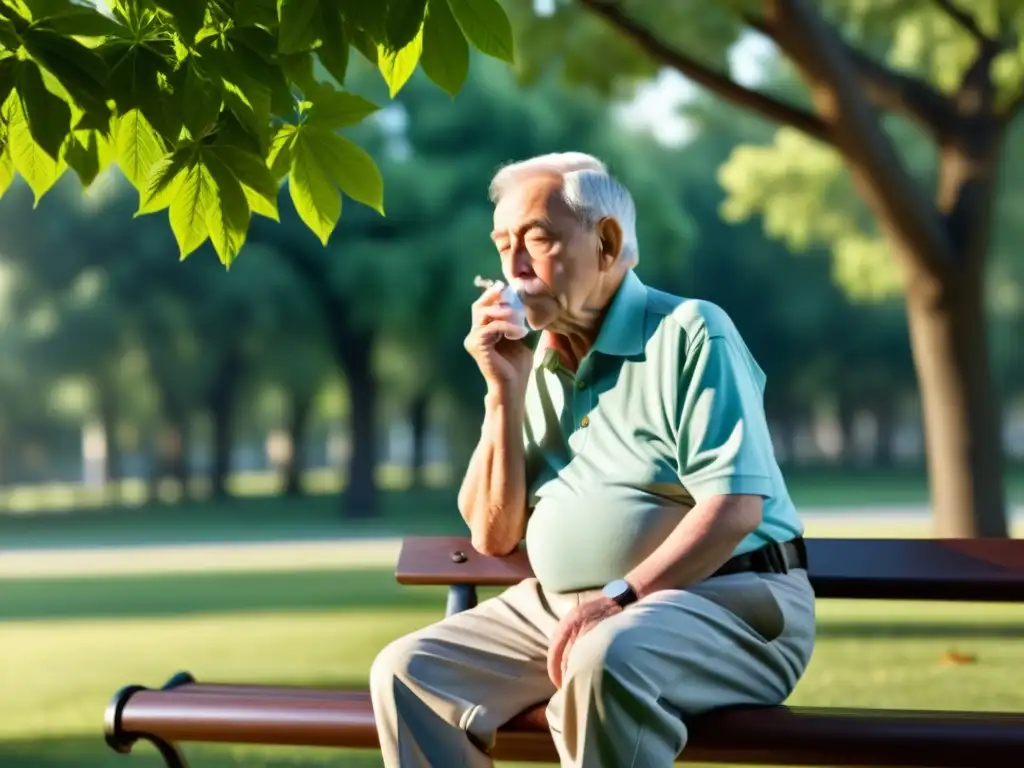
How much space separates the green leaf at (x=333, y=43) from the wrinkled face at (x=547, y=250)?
595mm

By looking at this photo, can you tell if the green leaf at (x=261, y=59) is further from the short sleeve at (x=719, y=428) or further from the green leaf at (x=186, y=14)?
the short sleeve at (x=719, y=428)

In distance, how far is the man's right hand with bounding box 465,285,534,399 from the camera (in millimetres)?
3510

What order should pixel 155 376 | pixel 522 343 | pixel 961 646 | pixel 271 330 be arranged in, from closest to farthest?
pixel 522 343, pixel 961 646, pixel 271 330, pixel 155 376

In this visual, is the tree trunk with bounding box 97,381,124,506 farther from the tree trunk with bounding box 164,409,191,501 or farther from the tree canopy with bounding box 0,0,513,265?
the tree canopy with bounding box 0,0,513,265

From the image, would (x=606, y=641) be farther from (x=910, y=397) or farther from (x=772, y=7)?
(x=910, y=397)

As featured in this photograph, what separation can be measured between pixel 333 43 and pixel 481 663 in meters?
1.32

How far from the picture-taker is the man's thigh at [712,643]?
10.1ft

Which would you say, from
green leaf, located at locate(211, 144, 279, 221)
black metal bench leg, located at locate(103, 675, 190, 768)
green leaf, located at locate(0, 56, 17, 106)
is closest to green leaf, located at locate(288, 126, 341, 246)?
green leaf, located at locate(211, 144, 279, 221)

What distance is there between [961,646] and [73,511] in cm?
3357

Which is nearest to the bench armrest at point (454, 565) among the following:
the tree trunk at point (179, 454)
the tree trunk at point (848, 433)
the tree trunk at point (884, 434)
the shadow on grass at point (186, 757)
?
the shadow on grass at point (186, 757)

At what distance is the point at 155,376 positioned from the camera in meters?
36.0

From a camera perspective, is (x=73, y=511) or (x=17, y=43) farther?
(x=73, y=511)

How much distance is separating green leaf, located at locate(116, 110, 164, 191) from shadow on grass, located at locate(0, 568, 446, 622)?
9227 millimetres

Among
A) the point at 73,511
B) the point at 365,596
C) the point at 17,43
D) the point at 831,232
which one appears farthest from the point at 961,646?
the point at 73,511
